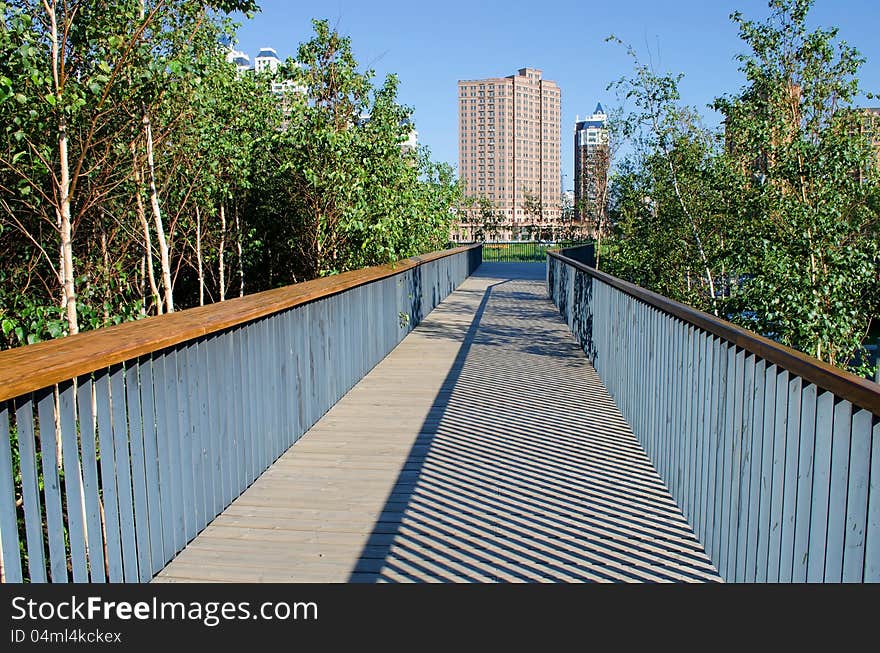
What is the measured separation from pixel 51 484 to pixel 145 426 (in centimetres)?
57

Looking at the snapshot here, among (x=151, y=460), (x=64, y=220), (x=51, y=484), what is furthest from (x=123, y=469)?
(x=64, y=220)

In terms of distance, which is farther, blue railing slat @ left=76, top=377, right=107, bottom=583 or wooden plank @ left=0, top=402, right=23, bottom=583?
blue railing slat @ left=76, top=377, right=107, bottom=583

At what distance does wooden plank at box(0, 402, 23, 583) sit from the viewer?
204 cm

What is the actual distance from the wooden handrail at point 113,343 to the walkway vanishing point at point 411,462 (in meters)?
0.01

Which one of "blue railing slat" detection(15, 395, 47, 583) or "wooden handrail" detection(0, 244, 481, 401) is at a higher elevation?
"wooden handrail" detection(0, 244, 481, 401)

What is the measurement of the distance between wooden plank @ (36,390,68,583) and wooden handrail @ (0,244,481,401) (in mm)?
105

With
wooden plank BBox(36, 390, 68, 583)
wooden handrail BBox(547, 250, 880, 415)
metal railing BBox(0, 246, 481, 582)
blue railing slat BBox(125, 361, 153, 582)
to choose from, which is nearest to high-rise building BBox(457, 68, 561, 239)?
metal railing BBox(0, 246, 481, 582)

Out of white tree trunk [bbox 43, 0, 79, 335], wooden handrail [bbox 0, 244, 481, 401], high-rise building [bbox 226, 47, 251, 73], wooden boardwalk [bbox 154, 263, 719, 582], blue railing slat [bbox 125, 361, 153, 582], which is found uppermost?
high-rise building [bbox 226, 47, 251, 73]

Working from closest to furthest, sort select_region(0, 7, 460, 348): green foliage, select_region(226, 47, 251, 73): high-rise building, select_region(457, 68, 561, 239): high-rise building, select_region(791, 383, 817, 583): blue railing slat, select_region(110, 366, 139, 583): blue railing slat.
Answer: select_region(791, 383, 817, 583): blue railing slat
select_region(110, 366, 139, 583): blue railing slat
select_region(0, 7, 460, 348): green foliage
select_region(226, 47, 251, 73): high-rise building
select_region(457, 68, 561, 239): high-rise building

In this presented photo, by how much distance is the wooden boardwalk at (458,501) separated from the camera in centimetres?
310

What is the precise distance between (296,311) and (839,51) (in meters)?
7.19

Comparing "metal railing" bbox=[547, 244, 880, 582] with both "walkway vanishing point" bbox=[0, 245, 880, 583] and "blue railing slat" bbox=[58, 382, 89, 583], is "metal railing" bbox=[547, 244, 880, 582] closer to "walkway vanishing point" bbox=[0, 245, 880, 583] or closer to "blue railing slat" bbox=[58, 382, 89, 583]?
"walkway vanishing point" bbox=[0, 245, 880, 583]

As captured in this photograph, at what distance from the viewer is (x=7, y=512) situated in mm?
2068
